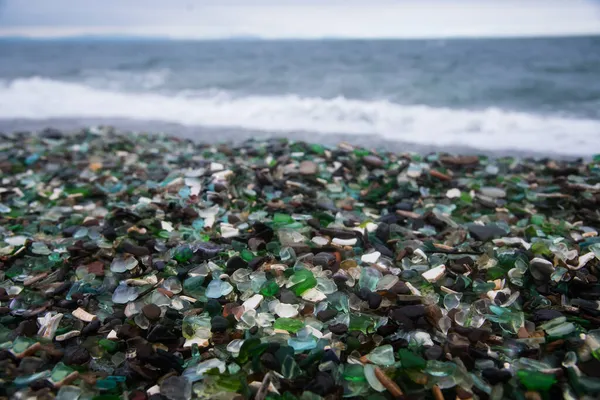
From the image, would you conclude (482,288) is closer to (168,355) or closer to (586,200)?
(168,355)

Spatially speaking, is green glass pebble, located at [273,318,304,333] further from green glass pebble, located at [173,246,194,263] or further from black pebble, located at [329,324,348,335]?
green glass pebble, located at [173,246,194,263]

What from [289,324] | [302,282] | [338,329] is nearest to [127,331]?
[289,324]

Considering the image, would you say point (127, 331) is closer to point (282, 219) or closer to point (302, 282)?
point (302, 282)

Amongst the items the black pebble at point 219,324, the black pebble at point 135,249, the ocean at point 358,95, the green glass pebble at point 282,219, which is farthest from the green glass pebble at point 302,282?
the ocean at point 358,95

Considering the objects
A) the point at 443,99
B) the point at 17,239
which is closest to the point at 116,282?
the point at 17,239

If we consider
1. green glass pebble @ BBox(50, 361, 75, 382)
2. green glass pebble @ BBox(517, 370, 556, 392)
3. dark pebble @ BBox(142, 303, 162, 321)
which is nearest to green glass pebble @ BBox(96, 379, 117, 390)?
green glass pebble @ BBox(50, 361, 75, 382)

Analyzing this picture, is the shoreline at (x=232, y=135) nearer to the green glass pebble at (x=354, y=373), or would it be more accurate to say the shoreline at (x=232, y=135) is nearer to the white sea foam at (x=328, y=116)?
the white sea foam at (x=328, y=116)
